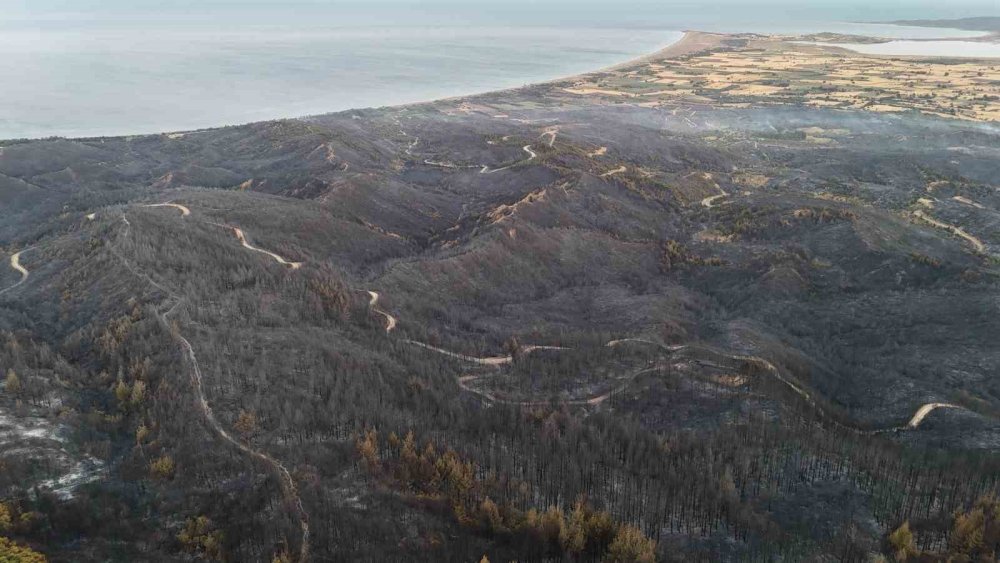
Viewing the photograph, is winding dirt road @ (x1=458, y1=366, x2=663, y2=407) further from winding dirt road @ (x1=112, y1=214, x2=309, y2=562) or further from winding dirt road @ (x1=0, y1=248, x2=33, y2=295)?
winding dirt road @ (x1=0, y1=248, x2=33, y2=295)

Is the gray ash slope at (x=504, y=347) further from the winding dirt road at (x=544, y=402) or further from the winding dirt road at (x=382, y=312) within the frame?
the winding dirt road at (x=382, y=312)

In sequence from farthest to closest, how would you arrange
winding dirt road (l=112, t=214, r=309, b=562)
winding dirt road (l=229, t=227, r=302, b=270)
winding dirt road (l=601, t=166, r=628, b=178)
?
winding dirt road (l=601, t=166, r=628, b=178) → winding dirt road (l=229, t=227, r=302, b=270) → winding dirt road (l=112, t=214, r=309, b=562)

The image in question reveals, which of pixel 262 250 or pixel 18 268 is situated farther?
pixel 262 250

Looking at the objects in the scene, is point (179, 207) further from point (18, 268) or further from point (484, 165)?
point (484, 165)

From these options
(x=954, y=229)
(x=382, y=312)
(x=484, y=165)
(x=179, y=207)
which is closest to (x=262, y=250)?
(x=179, y=207)

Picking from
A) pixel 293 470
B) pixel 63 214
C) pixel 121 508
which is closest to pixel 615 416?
pixel 293 470

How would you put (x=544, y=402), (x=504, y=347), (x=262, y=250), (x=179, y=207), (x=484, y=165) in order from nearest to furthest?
(x=544, y=402), (x=504, y=347), (x=262, y=250), (x=179, y=207), (x=484, y=165)

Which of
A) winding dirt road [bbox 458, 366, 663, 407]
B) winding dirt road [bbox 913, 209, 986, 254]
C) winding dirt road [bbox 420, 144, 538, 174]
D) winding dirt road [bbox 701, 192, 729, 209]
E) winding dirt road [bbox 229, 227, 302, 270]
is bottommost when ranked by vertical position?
winding dirt road [bbox 458, 366, 663, 407]

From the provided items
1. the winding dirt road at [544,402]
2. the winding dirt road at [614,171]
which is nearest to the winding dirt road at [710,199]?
the winding dirt road at [614,171]

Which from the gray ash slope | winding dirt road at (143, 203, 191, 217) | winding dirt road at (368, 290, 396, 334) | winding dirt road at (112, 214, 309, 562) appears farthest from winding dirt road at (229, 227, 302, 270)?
winding dirt road at (112, 214, 309, 562)
